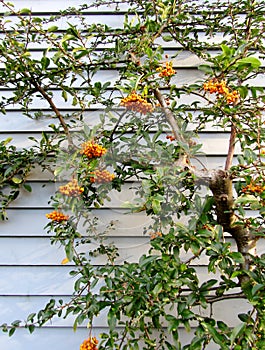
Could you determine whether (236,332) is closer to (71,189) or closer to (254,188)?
(254,188)

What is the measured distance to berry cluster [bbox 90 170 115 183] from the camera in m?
1.02

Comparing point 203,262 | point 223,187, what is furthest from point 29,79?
point 203,262

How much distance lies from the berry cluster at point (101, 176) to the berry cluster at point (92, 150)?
5cm

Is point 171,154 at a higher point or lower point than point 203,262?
higher

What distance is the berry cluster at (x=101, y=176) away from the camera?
102 cm

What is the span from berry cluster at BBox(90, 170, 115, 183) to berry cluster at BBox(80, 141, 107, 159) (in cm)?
5

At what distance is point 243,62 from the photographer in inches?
37.9

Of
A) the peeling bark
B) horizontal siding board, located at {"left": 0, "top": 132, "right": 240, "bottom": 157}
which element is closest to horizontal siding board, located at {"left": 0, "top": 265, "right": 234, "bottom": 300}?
the peeling bark

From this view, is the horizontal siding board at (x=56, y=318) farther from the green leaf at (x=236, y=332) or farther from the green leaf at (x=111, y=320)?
the green leaf at (x=236, y=332)

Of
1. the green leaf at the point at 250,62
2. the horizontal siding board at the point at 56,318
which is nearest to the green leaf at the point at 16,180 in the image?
the horizontal siding board at the point at 56,318

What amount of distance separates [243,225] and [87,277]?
0.62m

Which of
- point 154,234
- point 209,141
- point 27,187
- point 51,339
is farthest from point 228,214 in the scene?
point 51,339

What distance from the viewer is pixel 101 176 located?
1029mm

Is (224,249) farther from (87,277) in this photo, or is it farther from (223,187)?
(87,277)
